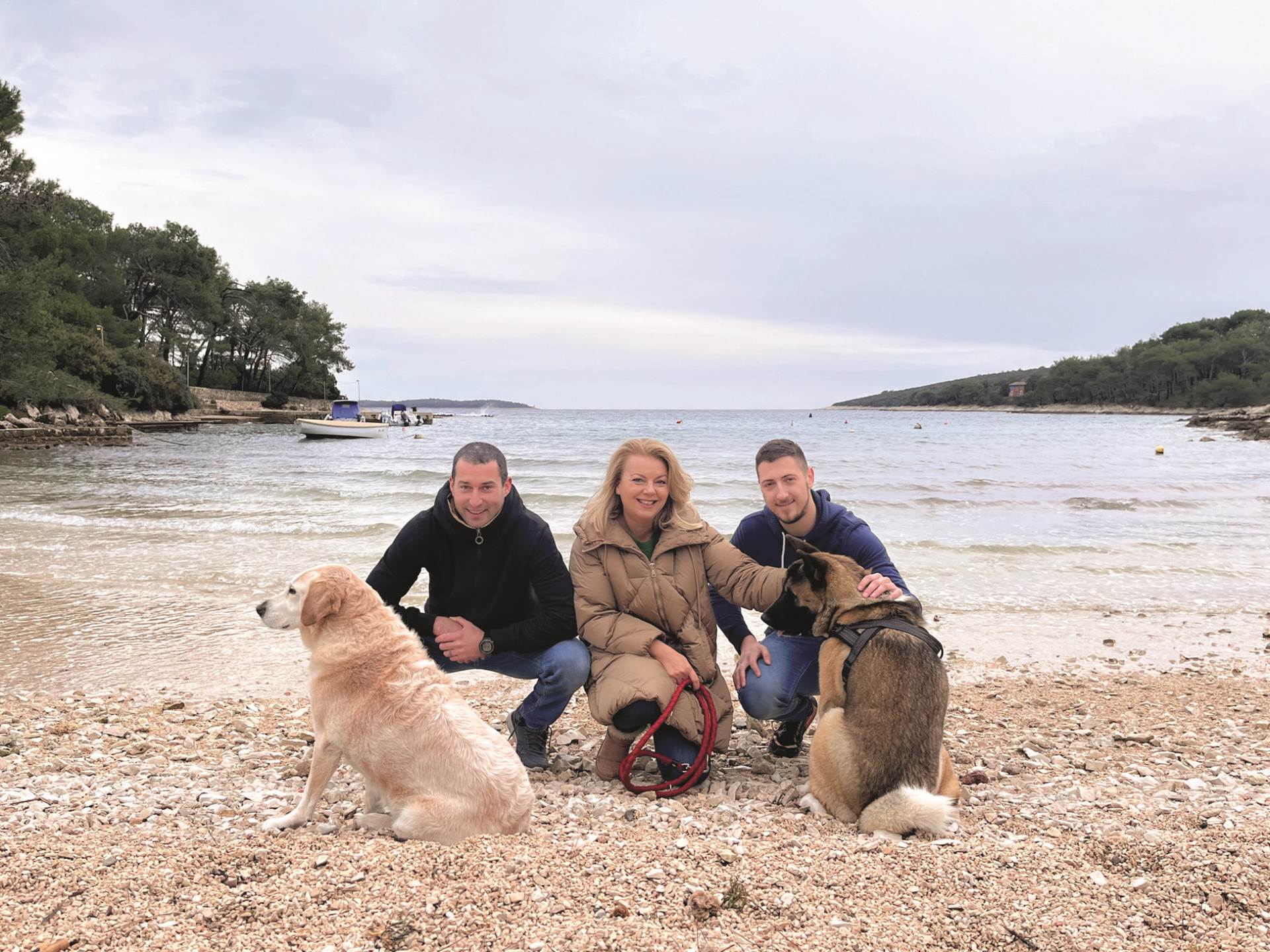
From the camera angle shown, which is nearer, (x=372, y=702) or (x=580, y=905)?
(x=580, y=905)

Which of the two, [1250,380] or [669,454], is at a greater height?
[1250,380]

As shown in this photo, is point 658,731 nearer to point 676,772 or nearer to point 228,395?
point 676,772

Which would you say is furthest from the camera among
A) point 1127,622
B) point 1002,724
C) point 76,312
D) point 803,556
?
point 76,312

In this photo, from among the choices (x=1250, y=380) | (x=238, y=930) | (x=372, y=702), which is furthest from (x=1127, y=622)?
(x=1250, y=380)

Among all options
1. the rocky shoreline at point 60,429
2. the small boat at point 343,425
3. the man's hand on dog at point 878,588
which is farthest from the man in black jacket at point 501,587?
the small boat at point 343,425

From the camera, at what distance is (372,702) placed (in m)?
3.27

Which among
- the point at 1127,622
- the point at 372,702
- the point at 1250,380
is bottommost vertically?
the point at 1127,622

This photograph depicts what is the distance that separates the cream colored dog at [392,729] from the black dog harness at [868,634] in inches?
64.4

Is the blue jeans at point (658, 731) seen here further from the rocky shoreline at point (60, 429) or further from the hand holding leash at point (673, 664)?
the rocky shoreline at point (60, 429)

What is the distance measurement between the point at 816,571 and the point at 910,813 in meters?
1.28

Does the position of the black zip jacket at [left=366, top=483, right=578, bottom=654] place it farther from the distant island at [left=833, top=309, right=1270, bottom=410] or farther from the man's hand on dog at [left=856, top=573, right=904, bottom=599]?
the distant island at [left=833, top=309, right=1270, bottom=410]

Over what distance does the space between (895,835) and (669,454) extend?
2.28m

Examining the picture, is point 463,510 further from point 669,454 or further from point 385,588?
point 669,454

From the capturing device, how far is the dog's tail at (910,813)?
10.8 ft
